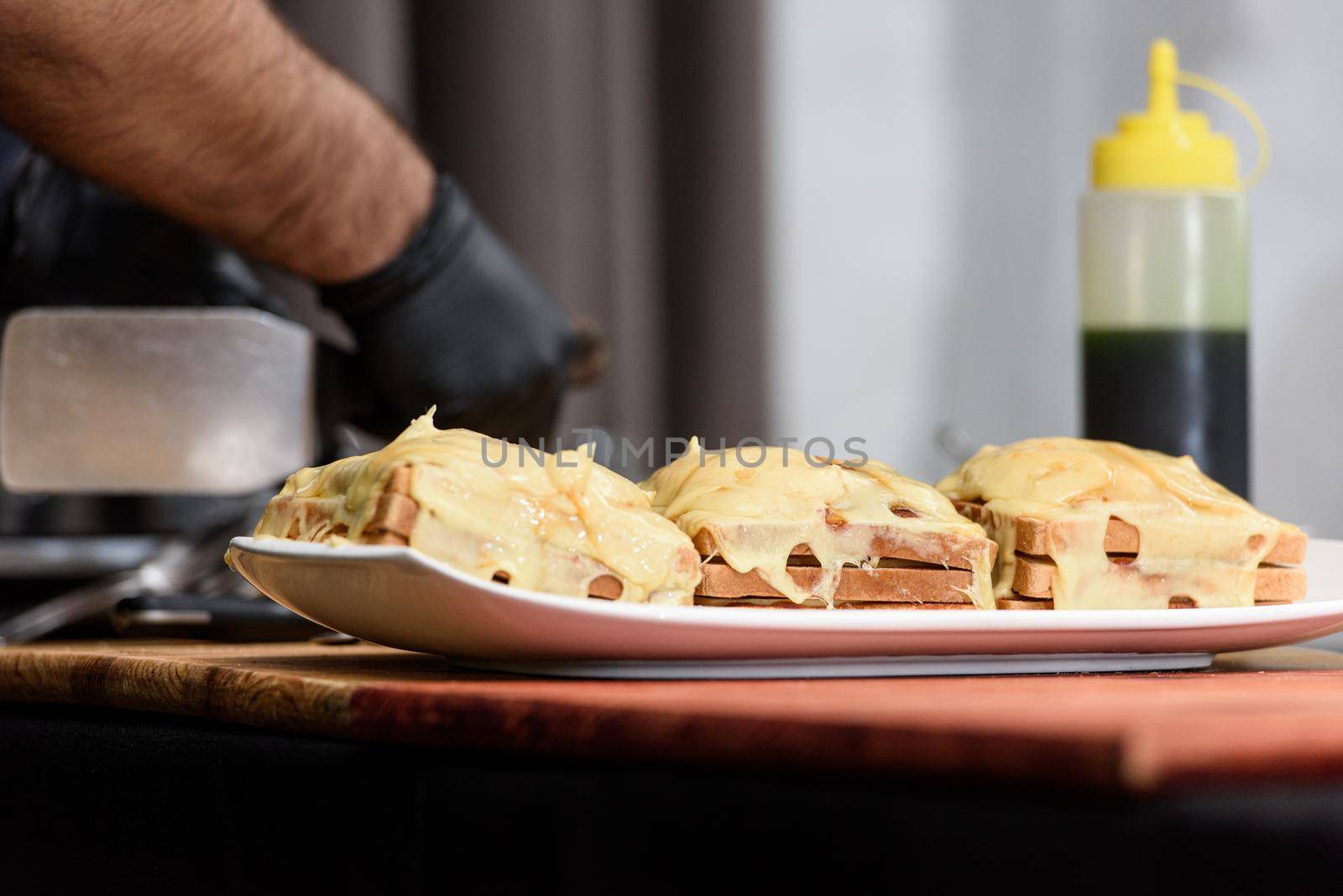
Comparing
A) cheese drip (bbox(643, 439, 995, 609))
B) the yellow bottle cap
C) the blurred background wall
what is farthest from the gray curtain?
cheese drip (bbox(643, 439, 995, 609))

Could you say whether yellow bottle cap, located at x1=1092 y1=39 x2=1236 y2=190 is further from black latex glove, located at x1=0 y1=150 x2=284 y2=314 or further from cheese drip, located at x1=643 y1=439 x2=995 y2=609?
black latex glove, located at x1=0 y1=150 x2=284 y2=314

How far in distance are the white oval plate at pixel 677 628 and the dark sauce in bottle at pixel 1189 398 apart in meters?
0.30

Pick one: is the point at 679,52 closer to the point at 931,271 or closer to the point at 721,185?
the point at 721,185

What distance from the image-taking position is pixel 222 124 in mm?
911

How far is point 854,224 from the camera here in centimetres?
211

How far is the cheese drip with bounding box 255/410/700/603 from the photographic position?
0.45m

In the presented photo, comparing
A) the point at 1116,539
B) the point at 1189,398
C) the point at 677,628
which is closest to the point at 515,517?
the point at 677,628

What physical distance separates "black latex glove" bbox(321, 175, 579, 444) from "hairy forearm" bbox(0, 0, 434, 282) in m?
0.03

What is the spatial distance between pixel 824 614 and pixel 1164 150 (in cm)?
49

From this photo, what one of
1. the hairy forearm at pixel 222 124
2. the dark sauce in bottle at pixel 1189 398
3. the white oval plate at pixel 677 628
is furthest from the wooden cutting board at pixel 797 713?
the hairy forearm at pixel 222 124

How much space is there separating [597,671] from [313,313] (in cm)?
109

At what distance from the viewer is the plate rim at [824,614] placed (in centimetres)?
42

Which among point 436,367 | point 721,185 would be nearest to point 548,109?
point 721,185

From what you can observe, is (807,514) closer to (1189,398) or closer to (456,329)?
(1189,398)
